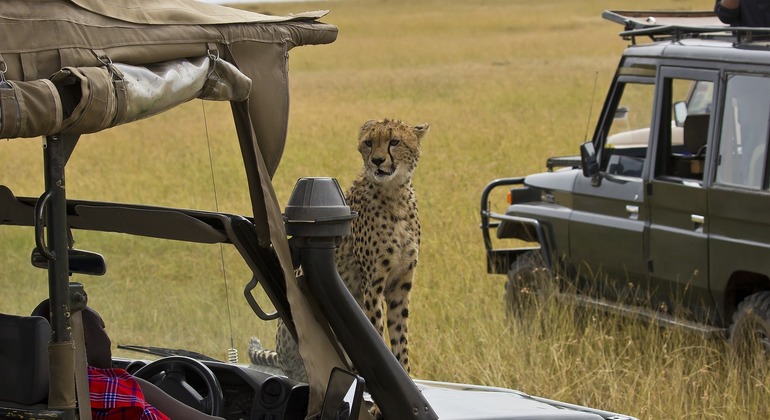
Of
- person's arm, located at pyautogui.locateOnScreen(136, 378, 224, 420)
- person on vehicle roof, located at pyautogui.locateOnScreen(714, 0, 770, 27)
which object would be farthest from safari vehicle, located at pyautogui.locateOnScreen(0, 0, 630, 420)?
person on vehicle roof, located at pyautogui.locateOnScreen(714, 0, 770, 27)

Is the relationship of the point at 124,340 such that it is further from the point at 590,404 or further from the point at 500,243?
the point at 500,243

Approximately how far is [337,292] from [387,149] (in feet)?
10.4

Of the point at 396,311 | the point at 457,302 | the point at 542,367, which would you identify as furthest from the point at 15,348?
the point at 457,302

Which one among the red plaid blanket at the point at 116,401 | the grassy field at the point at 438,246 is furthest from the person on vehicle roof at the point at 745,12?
the red plaid blanket at the point at 116,401

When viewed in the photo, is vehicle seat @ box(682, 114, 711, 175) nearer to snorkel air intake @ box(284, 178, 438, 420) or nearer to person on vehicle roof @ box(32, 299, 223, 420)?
snorkel air intake @ box(284, 178, 438, 420)

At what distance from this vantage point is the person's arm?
2.73 meters

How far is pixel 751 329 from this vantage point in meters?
6.02

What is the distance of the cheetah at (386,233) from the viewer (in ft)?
18.7

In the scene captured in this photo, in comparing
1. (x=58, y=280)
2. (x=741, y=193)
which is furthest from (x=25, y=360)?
(x=741, y=193)

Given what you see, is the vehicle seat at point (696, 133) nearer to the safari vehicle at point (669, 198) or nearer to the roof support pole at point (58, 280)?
the safari vehicle at point (669, 198)

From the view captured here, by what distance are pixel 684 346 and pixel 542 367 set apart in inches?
31.5

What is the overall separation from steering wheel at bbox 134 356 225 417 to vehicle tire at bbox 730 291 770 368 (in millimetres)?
3448

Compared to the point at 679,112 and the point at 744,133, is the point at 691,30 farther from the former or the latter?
the point at 744,133

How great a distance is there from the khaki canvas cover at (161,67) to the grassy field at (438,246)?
940 mm
